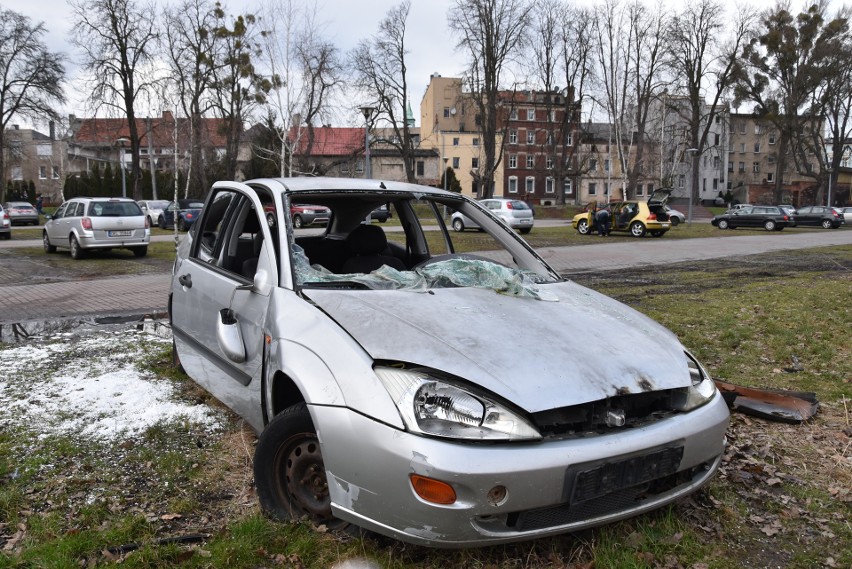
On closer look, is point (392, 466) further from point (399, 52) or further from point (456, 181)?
point (456, 181)

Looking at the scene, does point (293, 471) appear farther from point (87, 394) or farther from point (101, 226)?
point (101, 226)

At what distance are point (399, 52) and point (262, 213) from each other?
51293 millimetres

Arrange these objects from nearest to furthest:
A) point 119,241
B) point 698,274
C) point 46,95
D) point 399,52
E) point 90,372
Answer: point 90,372
point 698,274
point 119,241
point 46,95
point 399,52

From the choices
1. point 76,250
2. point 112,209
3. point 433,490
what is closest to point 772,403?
point 433,490

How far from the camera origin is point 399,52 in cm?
5156

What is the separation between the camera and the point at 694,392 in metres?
2.78

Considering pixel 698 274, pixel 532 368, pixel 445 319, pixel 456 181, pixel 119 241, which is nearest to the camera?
pixel 532 368

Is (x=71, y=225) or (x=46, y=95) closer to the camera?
(x=71, y=225)

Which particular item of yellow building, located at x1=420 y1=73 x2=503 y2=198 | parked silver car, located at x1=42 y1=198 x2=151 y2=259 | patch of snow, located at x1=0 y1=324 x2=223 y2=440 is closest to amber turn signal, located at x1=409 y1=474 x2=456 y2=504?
patch of snow, located at x1=0 y1=324 x2=223 y2=440

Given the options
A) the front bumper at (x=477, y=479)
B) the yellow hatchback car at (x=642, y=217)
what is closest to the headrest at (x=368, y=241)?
the front bumper at (x=477, y=479)

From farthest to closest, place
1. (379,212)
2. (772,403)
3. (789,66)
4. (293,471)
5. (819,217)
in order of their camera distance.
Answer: (789,66), (819,217), (379,212), (772,403), (293,471)

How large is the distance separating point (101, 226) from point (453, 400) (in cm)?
1678

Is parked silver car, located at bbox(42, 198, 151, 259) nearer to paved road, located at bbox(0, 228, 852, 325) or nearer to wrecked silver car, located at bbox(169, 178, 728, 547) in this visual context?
paved road, located at bbox(0, 228, 852, 325)

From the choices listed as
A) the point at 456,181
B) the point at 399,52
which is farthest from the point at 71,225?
the point at 456,181
